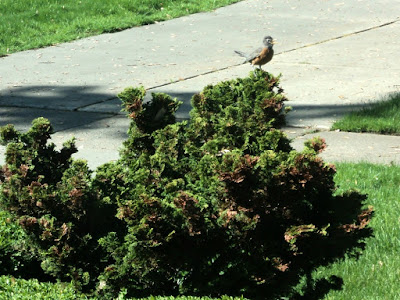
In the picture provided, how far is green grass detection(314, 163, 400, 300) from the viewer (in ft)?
13.6

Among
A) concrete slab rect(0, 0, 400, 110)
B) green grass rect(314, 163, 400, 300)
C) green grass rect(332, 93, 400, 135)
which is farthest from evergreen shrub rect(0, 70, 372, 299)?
concrete slab rect(0, 0, 400, 110)

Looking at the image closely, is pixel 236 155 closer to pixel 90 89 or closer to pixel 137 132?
pixel 137 132

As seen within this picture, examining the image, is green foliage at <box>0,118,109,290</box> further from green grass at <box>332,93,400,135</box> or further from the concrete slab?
the concrete slab

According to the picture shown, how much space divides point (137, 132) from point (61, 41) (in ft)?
26.5

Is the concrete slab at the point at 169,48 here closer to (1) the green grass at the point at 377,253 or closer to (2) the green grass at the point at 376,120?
(2) the green grass at the point at 376,120

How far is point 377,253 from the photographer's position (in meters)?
4.59

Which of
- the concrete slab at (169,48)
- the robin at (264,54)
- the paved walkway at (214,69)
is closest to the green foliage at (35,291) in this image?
the paved walkway at (214,69)

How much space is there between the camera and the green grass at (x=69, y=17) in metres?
12.0

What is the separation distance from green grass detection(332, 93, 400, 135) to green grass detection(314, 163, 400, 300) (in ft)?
4.57

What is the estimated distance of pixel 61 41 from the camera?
12062 mm

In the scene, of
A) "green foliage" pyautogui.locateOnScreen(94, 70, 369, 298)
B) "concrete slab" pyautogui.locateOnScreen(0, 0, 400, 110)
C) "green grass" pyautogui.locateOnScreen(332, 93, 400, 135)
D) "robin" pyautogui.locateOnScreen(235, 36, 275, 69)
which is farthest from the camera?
"concrete slab" pyautogui.locateOnScreen(0, 0, 400, 110)

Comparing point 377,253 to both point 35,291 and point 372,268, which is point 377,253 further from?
point 35,291

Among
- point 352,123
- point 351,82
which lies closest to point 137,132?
point 352,123

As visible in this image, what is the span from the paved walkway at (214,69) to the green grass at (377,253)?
2.46 feet
